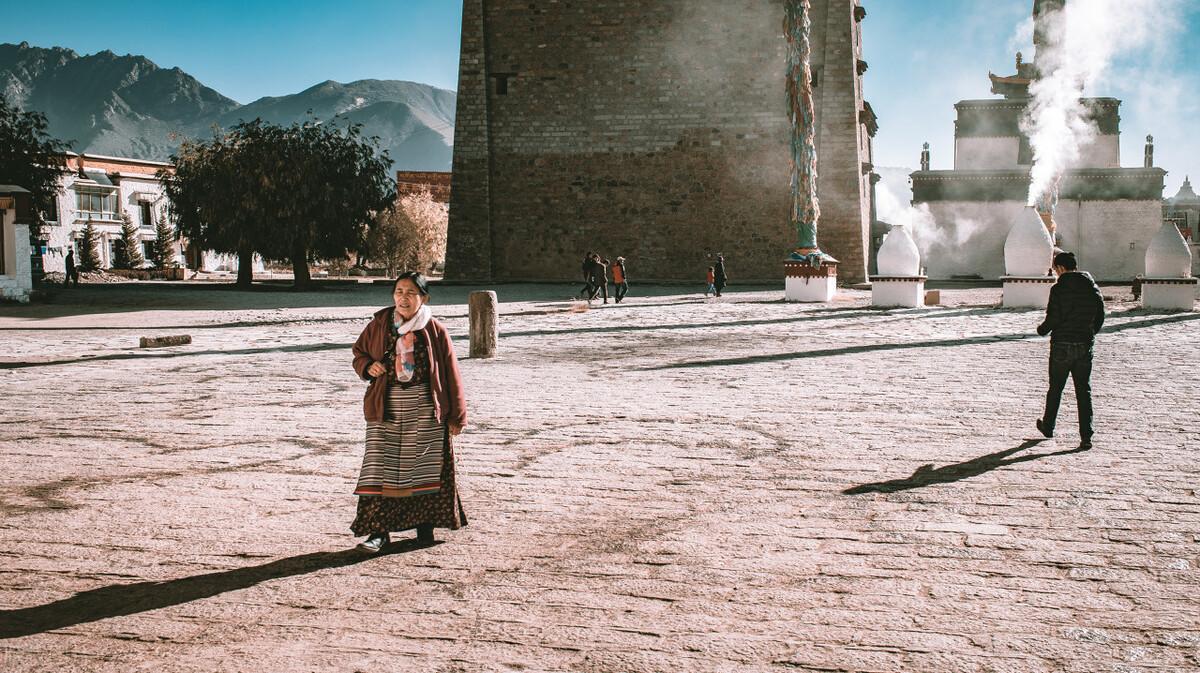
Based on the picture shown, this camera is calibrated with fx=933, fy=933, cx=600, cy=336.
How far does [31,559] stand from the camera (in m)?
3.96

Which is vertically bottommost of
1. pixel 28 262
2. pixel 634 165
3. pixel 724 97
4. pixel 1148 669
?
pixel 1148 669

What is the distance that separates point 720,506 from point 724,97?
98.8ft

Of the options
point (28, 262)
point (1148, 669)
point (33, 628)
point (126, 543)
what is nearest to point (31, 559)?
point (126, 543)

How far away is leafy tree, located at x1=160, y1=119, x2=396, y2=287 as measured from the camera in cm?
3020

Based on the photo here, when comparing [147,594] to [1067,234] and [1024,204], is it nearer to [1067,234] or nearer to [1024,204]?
[1024,204]

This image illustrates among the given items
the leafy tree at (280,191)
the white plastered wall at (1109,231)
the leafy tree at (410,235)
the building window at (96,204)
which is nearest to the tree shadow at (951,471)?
the leafy tree at (280,191)

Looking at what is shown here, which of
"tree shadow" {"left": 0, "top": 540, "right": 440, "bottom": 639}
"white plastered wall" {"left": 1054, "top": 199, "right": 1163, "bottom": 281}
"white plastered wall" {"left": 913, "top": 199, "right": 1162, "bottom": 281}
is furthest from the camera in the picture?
"white plastered wall" {"left": 913, "top": 199, "right": 1162, "bottom": 281}

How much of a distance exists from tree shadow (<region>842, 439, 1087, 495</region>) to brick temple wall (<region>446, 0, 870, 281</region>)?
2698 cm

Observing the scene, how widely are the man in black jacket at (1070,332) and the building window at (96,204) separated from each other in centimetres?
5704

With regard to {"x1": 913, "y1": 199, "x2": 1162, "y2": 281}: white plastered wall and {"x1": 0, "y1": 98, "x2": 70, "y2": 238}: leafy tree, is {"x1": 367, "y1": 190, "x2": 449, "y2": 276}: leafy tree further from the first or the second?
{"x1": 913, "y1": 199, "x2": 1162, "y2": 281}: white plastered wall

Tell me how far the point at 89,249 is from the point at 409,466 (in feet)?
177

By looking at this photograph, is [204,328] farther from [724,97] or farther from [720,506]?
[724,97]

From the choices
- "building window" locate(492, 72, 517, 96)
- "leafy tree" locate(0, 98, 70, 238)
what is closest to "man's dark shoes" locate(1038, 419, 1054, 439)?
"building window" locate(492, 72, 517, 96)

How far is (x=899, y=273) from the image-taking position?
20.0m
